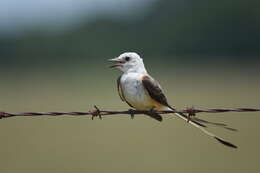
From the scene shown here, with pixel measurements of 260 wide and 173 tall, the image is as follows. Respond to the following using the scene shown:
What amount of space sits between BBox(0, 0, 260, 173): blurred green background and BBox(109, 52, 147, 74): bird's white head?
688 centimetres

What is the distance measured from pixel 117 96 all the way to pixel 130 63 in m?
21.4

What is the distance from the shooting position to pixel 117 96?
29203mm

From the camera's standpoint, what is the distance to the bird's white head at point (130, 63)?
774 cm

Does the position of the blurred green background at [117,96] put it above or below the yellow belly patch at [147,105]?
above

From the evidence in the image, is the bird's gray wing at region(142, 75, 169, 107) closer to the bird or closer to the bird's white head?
the bird

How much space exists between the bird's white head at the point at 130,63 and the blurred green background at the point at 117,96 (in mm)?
6875

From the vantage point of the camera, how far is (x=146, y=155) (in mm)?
17141

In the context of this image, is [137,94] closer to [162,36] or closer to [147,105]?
[147,105]

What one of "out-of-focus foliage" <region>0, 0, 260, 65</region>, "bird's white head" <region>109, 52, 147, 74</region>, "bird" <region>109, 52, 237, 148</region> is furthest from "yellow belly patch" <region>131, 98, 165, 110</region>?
"out-of-focus foliage" <region>0, 0, 260, 65</region>

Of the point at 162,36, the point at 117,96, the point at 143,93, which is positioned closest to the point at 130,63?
the point at 143,93

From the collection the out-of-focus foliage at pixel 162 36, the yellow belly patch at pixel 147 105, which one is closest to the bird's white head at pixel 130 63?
the yellow belly patch at pixel 147 105

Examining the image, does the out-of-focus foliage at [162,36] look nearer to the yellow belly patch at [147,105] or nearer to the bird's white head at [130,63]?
the bird's white head at [130,63]

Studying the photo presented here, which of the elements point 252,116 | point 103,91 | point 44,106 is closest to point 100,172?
point 252,116

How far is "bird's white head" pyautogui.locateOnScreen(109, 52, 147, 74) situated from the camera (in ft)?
25.4
